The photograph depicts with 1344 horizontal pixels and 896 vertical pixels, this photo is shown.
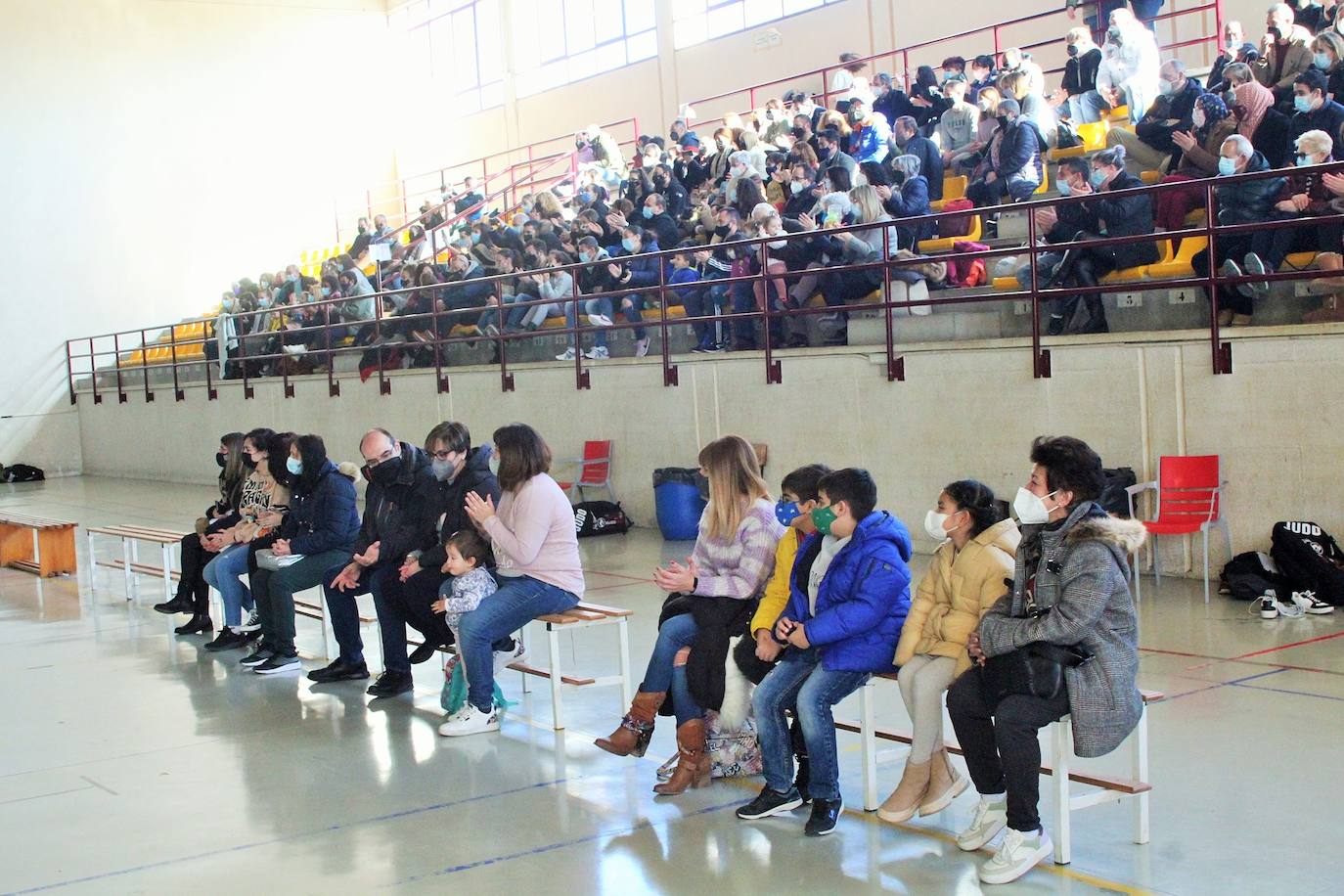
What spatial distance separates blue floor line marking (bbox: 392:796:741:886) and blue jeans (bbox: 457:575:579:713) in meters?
1.65

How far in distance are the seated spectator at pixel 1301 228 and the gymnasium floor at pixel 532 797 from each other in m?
2.48

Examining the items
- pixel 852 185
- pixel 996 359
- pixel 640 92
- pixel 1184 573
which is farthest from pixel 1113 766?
pixel 640 92

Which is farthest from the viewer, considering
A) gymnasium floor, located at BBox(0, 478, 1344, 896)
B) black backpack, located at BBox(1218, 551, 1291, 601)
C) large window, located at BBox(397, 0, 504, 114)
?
large window, located at BBox(397, 0, 504, 114)

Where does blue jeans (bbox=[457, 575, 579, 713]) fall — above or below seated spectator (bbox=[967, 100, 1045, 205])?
below

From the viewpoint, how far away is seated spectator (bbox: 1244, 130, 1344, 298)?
9.17m

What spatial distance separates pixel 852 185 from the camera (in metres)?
13.6

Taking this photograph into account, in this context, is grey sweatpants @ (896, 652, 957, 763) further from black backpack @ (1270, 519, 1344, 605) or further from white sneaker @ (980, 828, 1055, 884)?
black backpack @ (1270, 519, 1344, 605)

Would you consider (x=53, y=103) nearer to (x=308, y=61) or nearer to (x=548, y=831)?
(x=308, y=61)

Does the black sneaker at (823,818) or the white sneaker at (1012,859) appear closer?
the white sneaker at (1012,859)

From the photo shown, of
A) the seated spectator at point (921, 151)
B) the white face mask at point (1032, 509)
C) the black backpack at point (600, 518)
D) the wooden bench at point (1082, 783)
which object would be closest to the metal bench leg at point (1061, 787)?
the wooden bench at point (1082, 783)

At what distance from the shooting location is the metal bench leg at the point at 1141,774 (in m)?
4.64

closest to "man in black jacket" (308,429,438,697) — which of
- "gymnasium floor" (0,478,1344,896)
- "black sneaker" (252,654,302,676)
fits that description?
"gymnasium floor" (0,478,1344,896)

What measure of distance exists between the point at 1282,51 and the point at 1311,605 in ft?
17.9

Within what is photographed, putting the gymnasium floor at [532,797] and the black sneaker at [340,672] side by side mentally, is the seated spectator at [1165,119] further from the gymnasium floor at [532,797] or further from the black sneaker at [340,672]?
the black sneaker at [340,672]
